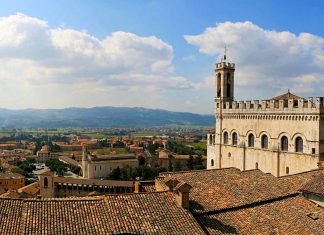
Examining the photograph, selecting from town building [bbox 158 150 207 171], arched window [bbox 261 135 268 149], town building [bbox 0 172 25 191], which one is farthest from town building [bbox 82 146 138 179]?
arched window [bbox 261 135 268 149]

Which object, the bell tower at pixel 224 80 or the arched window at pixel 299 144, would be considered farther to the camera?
the bell tower at pixel 224 80

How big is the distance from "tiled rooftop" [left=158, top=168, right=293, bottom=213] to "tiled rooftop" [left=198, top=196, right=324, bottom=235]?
23.1 inches

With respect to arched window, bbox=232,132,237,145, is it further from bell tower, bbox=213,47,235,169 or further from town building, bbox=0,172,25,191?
town building, bbox=0,172,25,191

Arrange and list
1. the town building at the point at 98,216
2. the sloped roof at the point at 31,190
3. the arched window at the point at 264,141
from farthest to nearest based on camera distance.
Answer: the sloped roof at the point at 31,190, the arched window at the point at 264,141, the town building at the point at 98,216

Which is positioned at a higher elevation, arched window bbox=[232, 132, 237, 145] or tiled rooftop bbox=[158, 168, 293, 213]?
arched window bbox=[232, 132, 237, 145]

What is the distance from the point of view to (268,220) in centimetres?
1973

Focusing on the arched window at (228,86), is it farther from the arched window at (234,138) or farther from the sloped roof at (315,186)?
the sloped roof at (315,186)

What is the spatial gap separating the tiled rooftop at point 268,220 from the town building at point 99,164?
93417mm

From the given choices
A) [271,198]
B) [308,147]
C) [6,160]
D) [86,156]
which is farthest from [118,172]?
[271,198]

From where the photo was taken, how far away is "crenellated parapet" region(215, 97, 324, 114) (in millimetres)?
33569

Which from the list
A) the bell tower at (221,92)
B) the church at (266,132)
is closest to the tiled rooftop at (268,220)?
the church at (266,132)

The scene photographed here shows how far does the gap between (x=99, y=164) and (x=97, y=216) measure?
3863 inches

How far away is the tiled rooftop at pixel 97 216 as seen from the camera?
1591 cm

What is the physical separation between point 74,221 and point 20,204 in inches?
120
